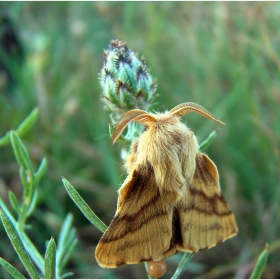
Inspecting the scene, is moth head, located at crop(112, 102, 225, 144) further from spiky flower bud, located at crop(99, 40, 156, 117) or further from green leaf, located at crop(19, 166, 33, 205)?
green leaf, located at crop(19, 166, 33, 205)

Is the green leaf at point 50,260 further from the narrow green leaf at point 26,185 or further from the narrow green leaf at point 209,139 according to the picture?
the narrow green leaf at point 209,139

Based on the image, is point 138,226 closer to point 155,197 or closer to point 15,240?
point 155,197

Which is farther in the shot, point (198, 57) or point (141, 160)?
point (198, 57)

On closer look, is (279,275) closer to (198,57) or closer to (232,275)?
(232,275)

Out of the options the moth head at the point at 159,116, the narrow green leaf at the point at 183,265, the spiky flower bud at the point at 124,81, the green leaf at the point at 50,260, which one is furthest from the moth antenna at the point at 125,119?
the narrow green leaf at the point at 183,265

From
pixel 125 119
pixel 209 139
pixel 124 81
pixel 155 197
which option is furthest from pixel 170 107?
pixel 125 119

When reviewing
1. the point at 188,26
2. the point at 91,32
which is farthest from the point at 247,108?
the point at 91,32

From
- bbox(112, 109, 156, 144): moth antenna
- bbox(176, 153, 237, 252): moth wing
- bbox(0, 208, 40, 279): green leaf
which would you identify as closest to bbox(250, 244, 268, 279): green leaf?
bbox(176, 153, 237, 252): moth wing
